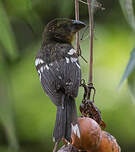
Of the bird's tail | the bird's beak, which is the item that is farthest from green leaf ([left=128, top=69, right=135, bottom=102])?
the bird's beak

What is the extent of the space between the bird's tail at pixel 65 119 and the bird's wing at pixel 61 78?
49 millimetres

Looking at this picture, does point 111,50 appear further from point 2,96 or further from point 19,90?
point 2,96

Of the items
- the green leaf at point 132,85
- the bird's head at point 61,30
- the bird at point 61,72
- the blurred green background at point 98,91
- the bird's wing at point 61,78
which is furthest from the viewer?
the blurred green background at point 98,91

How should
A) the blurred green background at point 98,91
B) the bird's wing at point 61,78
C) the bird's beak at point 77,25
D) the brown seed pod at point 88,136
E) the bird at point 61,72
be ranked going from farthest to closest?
the blurred green background at point 98,91 → the bird's beak at point 77,25 → the bird's wing at point 61,78 → the bird at point 61,72 → the brown seed pod at point 88,136

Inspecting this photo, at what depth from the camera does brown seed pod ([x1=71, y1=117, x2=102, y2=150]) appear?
1788mm

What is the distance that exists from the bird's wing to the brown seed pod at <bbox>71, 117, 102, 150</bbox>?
1.54 ft

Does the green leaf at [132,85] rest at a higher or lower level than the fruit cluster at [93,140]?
higher

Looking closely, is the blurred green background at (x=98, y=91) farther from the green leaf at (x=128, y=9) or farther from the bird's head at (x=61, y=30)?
the green leaf at (x=128, y=9)

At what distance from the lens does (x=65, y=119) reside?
2.24 meters

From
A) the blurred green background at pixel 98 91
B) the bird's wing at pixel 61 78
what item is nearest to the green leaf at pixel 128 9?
the bird's wing at pixel 61 78

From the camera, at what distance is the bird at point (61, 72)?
2.21 meters

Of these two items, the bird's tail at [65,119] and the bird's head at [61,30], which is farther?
the bird's head at [61,30]

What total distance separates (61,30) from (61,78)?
0.61 m

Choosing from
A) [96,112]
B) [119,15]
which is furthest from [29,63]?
[96,112]
